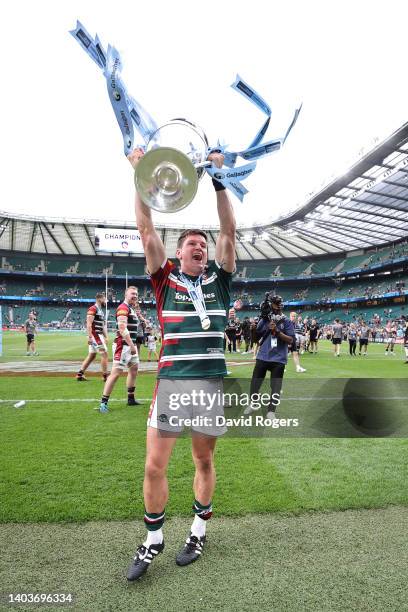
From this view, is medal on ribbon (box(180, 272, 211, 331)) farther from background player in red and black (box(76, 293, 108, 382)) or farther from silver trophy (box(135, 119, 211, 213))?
background player in red and black (box(76, 293, 108, 382))

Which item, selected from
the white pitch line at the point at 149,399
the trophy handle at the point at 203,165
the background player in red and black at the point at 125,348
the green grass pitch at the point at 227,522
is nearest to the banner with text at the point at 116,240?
the white pitch line at the point at 149,399

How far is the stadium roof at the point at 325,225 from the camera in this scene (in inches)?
1222

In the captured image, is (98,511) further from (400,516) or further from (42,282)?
(42,282)

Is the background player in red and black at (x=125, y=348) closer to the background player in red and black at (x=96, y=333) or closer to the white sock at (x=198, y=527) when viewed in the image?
the background player in red and black at (x=96, y=333)

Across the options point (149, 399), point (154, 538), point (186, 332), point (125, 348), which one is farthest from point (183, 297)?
point (149, 399)

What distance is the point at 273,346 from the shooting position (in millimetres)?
6949

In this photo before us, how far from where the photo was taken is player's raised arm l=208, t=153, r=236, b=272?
9.24 feet

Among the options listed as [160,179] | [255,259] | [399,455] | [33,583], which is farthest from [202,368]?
[255,259]

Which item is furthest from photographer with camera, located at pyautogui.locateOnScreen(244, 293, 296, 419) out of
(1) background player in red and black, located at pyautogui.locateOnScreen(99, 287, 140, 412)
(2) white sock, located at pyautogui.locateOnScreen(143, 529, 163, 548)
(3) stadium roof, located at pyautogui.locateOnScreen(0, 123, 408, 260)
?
(3) stadium roof, located at pyautogui.locateOnScreen(0, 123, 408, 260)

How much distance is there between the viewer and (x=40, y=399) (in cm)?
808

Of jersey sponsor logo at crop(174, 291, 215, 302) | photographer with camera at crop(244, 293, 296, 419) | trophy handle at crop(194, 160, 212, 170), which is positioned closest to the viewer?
trophy handle at crop(194, 160, 212, 170)

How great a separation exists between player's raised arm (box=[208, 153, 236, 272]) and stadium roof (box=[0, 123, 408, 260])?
89.5 ft

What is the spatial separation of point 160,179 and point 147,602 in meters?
2.45

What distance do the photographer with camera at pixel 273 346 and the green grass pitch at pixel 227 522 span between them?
154 cm
